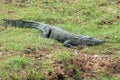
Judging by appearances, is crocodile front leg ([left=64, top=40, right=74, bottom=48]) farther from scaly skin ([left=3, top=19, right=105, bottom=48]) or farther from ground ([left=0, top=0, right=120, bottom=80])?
ground ([left=0, top=0, right=120, bottom=80])

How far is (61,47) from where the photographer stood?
8812 mm

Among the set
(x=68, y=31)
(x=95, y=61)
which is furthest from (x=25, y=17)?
(x=95, y=61)

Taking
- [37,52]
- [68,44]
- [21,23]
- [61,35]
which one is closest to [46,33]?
[61,35]

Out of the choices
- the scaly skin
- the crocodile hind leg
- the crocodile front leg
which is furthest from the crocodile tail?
the crocodile front leg

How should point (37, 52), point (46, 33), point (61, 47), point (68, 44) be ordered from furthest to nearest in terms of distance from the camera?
point (46, 33) → point (68, 44) → point (61, 47) → point (37, 52)

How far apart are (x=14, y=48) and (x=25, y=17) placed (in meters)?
3.60

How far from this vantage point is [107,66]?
7.76m

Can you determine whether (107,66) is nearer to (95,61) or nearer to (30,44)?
(95,61)

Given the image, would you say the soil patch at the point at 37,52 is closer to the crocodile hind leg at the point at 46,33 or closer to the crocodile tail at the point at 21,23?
the crocodile hind leg at the point at 46,33

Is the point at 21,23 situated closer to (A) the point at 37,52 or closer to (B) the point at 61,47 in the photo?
Result: (B) the point at 61,47

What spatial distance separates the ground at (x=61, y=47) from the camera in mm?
7352

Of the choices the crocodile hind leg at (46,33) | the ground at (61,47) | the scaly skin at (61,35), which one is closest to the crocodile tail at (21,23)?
the scaly skin at (61,35)

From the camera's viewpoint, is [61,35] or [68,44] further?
[61,35]

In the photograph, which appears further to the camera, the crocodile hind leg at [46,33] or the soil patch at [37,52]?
the crocodile hind leg at [46,33]
